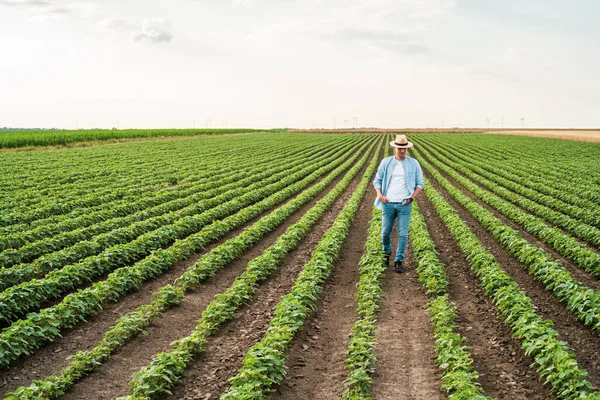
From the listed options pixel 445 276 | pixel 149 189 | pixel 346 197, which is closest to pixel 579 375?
pixel 445 276

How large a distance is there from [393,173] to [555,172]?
73.4 ft

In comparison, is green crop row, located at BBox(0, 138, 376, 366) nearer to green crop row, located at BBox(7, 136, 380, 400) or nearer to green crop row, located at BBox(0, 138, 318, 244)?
green crop row, located at BBox(7, 136, 380, 400)

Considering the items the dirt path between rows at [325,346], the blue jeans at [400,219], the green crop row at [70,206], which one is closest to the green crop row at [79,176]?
the green crop row at [70,206]

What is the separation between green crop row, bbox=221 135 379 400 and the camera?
5703 mm

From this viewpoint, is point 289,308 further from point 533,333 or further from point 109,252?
point 109,252

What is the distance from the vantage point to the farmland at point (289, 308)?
6066mm

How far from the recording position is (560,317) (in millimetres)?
8188

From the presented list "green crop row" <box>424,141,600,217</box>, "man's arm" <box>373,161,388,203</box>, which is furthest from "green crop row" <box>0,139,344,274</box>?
"green crop row" <box>424,141,600,217</box>

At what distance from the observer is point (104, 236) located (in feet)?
41.2

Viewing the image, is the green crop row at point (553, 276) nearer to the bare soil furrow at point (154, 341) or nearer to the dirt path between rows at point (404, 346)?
the dirt path between rows at point (404, 346)

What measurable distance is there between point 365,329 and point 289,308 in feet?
4.30

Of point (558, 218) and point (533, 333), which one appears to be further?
point (558, 218)

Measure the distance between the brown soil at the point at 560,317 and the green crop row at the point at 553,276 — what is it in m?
0.12

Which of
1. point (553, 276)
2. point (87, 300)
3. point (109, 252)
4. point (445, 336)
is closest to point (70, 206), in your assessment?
point (109, 252)
